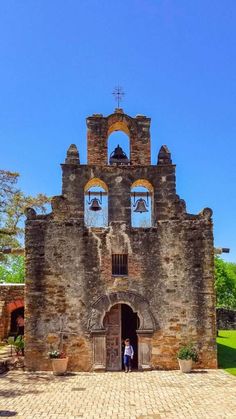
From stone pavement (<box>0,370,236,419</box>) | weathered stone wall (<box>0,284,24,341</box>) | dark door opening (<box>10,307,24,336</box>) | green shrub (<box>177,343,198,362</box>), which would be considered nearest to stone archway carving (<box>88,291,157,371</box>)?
stone pavement (<box>0,370,236,419</box>)

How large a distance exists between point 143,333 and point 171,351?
1.28 m

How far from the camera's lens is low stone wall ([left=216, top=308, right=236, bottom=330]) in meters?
38.4

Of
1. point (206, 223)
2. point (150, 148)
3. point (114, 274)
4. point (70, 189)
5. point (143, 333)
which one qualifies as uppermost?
point (150, 148)

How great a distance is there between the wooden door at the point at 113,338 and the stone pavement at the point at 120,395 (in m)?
0.77

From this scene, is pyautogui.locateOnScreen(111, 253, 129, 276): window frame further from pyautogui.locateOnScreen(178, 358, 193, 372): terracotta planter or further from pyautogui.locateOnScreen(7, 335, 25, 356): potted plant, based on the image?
pyautogui.locateOnScreen(7, 335, 25, 356): potted plant

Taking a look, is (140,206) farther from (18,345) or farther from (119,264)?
(18,345)

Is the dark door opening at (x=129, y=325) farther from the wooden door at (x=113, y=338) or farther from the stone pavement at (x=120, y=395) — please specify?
the stone pavement at (x=120, y=395)

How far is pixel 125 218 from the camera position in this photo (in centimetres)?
→ 1741

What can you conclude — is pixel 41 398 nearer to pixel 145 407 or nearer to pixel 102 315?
pixel 145 407

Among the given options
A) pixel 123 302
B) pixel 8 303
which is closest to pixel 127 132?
pixel 123 302

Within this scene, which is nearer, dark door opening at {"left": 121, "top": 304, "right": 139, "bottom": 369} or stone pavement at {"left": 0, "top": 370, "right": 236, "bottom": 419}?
stone pavement at {"left": 0, "top": 370, "right": 236, "bottom": 419}

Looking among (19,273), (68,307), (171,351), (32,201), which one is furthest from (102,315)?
(19,273)

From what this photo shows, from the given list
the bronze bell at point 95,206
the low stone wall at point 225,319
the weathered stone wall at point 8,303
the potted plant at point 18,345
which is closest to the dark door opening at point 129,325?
the potted plant at point 18,345

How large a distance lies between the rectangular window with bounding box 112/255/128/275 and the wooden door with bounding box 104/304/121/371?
1.32 meters
